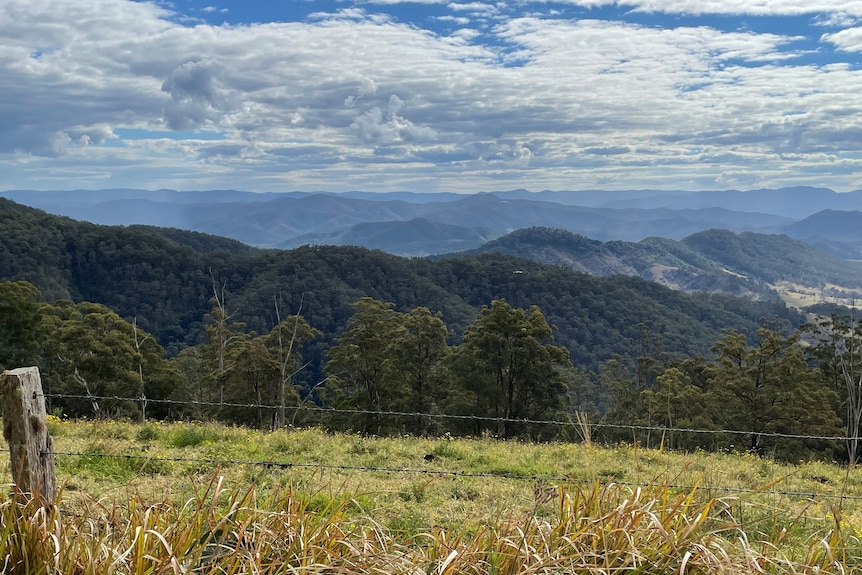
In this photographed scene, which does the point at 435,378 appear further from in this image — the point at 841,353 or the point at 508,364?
the point at 841,353

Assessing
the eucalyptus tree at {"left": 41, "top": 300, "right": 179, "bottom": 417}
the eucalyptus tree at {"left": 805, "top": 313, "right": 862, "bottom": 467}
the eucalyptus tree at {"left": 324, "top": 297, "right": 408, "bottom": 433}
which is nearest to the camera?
the eucalyptus tree at {"left": 41, "top": 300, "right": 179, "bottom": 417}

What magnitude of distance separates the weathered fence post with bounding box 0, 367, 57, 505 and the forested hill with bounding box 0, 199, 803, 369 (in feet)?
344

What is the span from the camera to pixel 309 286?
417ft

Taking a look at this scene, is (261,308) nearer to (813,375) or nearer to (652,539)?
(813,375)

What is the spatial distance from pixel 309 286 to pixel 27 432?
12552 centimetres

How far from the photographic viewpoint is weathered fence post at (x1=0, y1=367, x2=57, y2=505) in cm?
349

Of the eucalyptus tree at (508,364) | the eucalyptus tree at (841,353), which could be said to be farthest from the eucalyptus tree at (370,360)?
the eucalyptus tree at (841,353)

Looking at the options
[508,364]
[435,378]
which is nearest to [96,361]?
[435,378]

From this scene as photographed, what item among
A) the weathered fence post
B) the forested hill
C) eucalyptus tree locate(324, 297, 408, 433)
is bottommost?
the forested hill

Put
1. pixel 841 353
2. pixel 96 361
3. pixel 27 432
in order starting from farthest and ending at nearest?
1. pixel 841 353
2. pixel 96 361
3. pixel 27 432

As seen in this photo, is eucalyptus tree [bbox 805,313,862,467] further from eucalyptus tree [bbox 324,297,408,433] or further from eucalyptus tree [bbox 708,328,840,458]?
eucalyptus tree [bbox 324,297,408,433]

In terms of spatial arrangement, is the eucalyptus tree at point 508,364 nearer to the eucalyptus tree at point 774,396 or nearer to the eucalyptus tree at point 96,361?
the eucalyptus tree at point 774,396

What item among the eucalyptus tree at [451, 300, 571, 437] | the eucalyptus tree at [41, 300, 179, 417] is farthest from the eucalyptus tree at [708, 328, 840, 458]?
the eucalyptus tree at [41, 300, 179, 417]

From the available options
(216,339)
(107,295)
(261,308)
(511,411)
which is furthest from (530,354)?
(107,295)
